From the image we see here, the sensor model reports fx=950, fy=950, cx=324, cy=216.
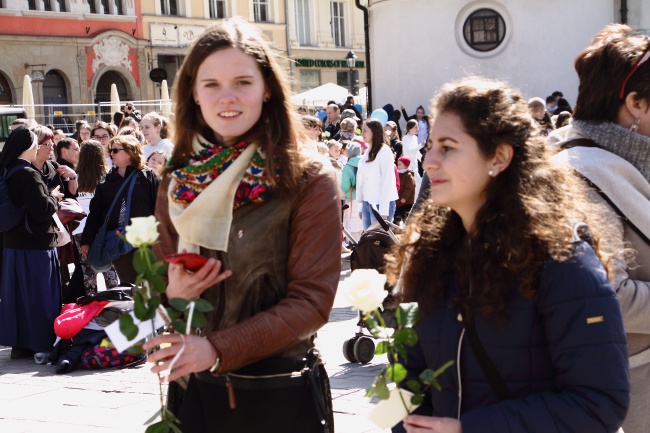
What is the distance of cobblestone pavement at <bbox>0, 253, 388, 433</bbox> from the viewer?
611 centimetres

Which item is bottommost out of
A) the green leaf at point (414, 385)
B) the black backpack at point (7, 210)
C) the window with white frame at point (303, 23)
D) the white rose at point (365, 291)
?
the black backpack at point (7, 210)

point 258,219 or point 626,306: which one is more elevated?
point 258,219

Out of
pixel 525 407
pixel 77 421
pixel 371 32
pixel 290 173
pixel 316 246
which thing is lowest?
pixel 77 421

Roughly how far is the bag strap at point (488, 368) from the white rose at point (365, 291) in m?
0.24

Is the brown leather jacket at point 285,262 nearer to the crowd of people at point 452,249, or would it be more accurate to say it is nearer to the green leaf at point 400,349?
the crowd of people at point 452,249

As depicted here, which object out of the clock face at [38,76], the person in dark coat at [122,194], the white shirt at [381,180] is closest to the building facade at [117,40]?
the clock face at [38,76]

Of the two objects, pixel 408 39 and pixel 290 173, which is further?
pixel 408 39

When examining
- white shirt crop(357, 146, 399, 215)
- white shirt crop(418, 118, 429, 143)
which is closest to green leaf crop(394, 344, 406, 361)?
white shirt crop(357, 146, 399, 215)

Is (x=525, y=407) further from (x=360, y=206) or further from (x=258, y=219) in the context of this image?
(x=360, y=206)

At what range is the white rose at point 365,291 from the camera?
2.26 meters

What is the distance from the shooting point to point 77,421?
629 centimetres

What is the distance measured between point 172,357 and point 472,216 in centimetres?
87

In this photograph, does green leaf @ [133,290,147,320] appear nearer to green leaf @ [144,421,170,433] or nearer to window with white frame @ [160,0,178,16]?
green leaf @ [144,421,170,433]

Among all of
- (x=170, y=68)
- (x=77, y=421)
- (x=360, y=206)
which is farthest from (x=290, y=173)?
(x=170, y=68)
